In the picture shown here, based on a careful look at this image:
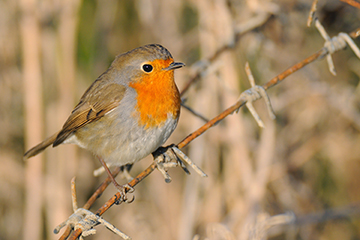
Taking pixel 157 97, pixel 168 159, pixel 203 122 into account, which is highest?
pixel 157 97

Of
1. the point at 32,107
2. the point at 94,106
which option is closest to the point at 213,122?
the point at 94,106

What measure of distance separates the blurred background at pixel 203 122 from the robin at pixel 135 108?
858 mm

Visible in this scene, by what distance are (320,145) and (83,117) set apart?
256 cm

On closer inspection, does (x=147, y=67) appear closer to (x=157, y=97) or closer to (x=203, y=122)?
(x=157, y=97)

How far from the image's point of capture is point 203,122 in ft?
12.0

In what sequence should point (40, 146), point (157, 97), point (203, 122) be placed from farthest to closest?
point (203, 122)
point (40, 146)
point (157, 97)

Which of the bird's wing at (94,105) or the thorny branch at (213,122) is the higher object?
the bird's wing at (94,105)

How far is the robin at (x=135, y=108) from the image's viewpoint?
2.52 metres

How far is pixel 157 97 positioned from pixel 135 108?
0.17 metres

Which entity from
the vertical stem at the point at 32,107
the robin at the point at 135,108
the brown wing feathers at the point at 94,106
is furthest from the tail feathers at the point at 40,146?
the vertical stem at the point at 32,107

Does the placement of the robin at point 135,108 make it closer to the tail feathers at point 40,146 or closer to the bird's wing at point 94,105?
the bird's wing at point 94,105

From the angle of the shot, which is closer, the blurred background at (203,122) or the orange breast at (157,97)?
the orange breast at (157,97)

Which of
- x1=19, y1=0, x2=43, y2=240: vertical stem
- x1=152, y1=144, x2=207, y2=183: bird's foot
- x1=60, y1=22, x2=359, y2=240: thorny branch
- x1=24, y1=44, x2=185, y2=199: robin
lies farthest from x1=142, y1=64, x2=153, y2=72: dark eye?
x1=19, y1=0, x2=43, y2=240: vertical stem

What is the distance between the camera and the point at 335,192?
4.08 meters
